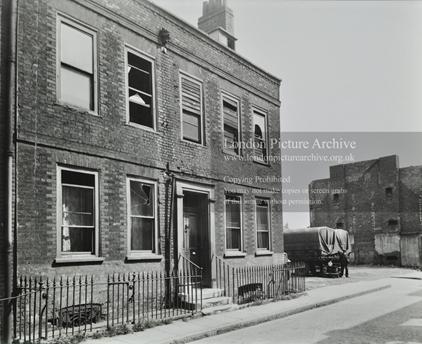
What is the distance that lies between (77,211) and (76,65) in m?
3.30

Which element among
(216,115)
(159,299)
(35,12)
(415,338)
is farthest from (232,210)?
(35,12)

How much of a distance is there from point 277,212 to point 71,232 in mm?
9477

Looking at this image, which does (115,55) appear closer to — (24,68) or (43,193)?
(24,68)

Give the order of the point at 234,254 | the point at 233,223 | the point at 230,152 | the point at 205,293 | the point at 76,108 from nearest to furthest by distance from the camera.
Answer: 1. the point at 76,108
2. the point at 205,293
3. the point at 234,254
4. the point at 233,223
5. the point at 230,152

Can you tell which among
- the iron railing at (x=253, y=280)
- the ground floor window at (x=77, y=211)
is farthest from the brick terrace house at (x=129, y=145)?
the iron railing at (x=253, y=280)

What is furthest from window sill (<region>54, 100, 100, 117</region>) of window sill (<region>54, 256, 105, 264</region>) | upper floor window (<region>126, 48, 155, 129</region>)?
window sill (<region>54, 256, 105, 264</region>)

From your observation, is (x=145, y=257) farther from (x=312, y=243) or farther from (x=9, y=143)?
(x=312, y=243)

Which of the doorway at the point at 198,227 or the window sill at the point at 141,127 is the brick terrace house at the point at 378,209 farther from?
the window sill at the point at 141,127

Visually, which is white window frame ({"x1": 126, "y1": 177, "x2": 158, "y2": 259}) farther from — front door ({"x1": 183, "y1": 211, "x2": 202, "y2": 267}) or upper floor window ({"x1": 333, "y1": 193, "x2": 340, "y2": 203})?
upper floor window ({"x1": 333, "y1": 193, "x2": 340, "y2": 203})

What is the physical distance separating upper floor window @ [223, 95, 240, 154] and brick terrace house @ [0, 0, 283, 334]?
0.05 m

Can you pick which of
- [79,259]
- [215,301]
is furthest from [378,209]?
[79,259]

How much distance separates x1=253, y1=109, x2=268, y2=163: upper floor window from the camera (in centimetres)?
1655

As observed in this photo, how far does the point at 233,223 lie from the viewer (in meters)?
14.8

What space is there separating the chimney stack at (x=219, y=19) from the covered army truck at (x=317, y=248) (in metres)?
13.3
